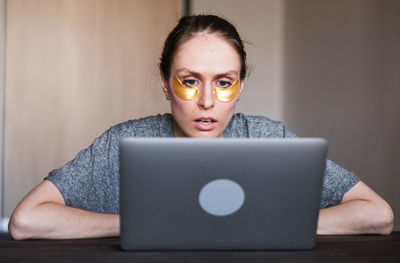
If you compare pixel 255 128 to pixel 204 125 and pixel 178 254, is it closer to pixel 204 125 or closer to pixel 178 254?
pixel 204 125

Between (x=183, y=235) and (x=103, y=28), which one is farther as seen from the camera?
(x=103, y=28)

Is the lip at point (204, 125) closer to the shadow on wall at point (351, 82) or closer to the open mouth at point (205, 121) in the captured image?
the open mouth at point (205, 121)

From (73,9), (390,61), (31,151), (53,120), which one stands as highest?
(73,9)

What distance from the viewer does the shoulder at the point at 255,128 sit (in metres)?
1.79

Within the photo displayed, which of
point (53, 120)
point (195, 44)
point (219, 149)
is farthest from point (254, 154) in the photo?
point (53, 120)

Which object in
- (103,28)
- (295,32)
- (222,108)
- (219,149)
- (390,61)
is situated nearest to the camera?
(219,149)

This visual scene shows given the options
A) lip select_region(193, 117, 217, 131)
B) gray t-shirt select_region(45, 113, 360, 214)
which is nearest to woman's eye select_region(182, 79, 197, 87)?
lip select_region(193, 117, 217, 131)

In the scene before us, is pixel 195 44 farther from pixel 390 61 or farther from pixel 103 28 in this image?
pixel 103 28

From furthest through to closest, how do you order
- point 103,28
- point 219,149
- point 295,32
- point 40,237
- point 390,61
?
A: point 103,28 < point 295,32 < point 390,61 < point 40,237 < point 219,149

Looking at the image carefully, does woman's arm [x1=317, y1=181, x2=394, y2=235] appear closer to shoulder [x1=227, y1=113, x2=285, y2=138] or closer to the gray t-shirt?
the gray t-shirt

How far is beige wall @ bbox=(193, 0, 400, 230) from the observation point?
247 centimetres

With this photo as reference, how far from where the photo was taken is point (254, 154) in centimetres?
90

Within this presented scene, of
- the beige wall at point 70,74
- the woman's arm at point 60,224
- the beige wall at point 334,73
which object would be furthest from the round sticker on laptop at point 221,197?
the beige wall at point 70,74

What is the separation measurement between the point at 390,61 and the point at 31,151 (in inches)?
102
